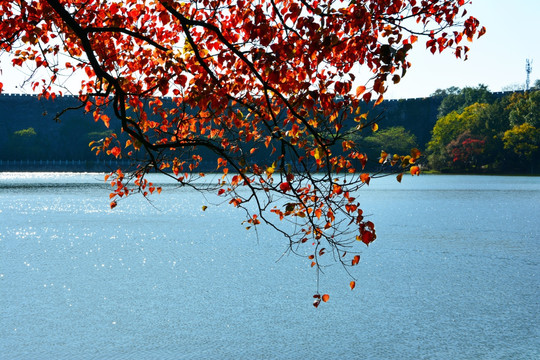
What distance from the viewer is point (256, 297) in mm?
14305

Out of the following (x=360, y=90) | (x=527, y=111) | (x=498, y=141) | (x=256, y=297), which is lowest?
(x=256, y=297)

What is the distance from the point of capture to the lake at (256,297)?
10992mm

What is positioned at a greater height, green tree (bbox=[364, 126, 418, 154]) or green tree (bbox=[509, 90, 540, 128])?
green tree (bbox=[509, 90, 540, 128])

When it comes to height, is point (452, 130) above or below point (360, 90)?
above

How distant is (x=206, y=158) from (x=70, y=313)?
5050 inches

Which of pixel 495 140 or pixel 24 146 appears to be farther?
pixel 24 146

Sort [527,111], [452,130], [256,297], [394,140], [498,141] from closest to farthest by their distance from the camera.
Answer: [256,297], [498,141], [527,111], [452,130], [394,140]

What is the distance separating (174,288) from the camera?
15250 mm

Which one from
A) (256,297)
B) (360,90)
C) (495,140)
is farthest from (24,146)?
(360,90)

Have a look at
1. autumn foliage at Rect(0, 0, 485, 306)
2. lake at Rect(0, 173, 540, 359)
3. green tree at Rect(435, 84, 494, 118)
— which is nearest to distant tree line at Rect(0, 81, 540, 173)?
green tree at Rect(435, 84, 494, 118)

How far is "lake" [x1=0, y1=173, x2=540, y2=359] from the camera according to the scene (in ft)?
36.1

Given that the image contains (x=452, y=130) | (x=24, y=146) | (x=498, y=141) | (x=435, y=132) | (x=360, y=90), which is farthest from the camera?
(x=24, y=146)

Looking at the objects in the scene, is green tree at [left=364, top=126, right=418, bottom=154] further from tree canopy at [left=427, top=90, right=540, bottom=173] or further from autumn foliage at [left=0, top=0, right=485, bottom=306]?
autumn foliage at [left=0, top=0, right=485, bottom=306]

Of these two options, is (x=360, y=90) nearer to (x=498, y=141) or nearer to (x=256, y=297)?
(x=256, y=297)
